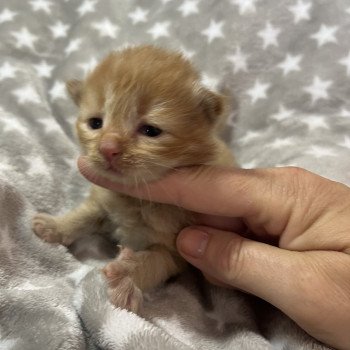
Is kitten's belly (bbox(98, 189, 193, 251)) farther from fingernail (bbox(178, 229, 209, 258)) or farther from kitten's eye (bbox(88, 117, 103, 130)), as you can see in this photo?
kitten's eye (bbox(88, 117, 103, 130))

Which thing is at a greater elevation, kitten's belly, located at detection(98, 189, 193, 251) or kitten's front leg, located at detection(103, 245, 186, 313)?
kitten's belly, located at detection(98, 189, 193, 251)

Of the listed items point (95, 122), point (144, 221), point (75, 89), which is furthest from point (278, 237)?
point (75, 89)

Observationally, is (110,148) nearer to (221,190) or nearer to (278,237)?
(221,190)

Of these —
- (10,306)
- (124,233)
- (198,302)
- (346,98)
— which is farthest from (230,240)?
(346,98)

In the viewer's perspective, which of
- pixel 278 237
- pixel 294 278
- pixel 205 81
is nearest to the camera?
pixel 294 278

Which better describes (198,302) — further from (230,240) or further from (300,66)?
(300,66)

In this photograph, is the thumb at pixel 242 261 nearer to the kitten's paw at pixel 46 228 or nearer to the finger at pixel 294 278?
the finger at pixel 294 278

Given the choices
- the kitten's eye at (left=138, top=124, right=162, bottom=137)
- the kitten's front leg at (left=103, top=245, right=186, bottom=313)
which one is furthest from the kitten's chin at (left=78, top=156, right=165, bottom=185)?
the kitten's front leg at (left=103, top=245, right=186, bottom=313)

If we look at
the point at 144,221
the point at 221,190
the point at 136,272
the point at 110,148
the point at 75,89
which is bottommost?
the point at 136,272
